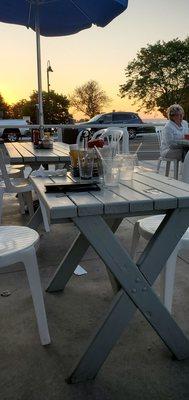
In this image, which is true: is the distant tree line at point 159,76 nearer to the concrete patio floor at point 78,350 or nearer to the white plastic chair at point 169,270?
the concrete patio floor at point 78,350

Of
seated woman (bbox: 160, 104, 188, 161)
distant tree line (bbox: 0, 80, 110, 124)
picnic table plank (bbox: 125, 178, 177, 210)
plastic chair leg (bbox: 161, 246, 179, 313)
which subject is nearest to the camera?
picnic table plank (bbox: 125, 178, 177, 210)

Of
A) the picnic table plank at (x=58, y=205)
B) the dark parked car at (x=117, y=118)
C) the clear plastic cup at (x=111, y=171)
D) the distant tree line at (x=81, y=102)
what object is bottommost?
the picnic table plank at (x=58, y=205)

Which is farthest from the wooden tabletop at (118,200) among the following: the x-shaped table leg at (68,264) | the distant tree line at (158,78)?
the distant tree line at (158,78)

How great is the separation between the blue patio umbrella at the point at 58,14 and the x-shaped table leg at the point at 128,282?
309 centimetres

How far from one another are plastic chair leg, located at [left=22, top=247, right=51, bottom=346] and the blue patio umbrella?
3.07 metres

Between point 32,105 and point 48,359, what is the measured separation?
36.8 m

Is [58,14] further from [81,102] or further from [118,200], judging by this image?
[81,102]

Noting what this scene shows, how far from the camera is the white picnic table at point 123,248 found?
141cm

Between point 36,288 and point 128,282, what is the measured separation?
512 mm

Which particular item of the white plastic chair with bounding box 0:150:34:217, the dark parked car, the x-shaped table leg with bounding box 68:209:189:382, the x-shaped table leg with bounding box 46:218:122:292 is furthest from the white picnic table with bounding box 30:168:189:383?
the dark parked car

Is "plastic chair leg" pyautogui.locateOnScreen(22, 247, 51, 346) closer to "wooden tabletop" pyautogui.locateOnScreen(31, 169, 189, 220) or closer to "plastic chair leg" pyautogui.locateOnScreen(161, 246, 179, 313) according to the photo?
"wooden tabletop" pyautogui.locateOnScreen(31, 169, 189, 220)

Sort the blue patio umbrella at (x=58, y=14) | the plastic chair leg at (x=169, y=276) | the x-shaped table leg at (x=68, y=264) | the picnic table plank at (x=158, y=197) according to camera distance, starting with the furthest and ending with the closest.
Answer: the blue patio umbrella at (x=58, y=14) → the x-shaped table leg at (x=68, y=264) → the plastic chair leg at (x=169, y=276) → the picnic table plank at (x=158, y=197)

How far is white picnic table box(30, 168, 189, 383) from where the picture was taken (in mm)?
1406

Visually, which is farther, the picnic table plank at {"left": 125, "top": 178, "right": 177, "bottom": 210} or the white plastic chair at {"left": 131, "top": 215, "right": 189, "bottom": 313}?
the white plastic chair at {"left": 131, "top": 215, "right": 189, "bottom": 313}
